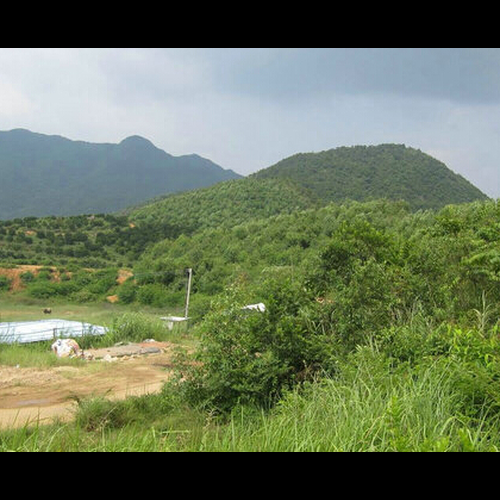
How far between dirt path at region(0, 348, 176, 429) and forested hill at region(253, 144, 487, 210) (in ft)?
149

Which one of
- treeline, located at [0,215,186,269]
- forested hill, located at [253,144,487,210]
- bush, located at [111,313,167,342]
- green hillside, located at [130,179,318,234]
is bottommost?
bush, located at [111,313,167,342]

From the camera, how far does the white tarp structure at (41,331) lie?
14.6 m

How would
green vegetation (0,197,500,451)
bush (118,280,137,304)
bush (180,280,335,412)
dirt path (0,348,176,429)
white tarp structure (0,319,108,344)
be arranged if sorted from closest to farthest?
green vegetation (0,197,500,451) → bush (180,280,335,412) → dirt path (0,348,176,429) → white tarp structure (0,319,108,344) → bush (118,280,137,304)

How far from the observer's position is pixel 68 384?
1047 centimetres

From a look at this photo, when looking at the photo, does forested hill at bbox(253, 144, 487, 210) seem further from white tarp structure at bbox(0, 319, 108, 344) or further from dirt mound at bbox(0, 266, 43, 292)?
white tarp structure at bbox(0, 319, 108, 344)

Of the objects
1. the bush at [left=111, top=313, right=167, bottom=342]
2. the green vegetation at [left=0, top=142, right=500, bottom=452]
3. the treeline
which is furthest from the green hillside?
the green vegetation at [left=0, top=142, right=500, bottom=452]

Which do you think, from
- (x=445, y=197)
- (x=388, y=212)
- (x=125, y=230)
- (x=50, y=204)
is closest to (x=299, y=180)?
(x=445, y=197)

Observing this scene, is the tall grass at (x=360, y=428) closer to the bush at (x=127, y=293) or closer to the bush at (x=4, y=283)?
the bush at (x=127, y=293)

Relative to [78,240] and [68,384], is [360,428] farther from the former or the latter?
[78,240]

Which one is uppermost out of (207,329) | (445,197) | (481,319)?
(445,197)

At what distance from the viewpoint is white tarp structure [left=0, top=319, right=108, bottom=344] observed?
47.9 feet
